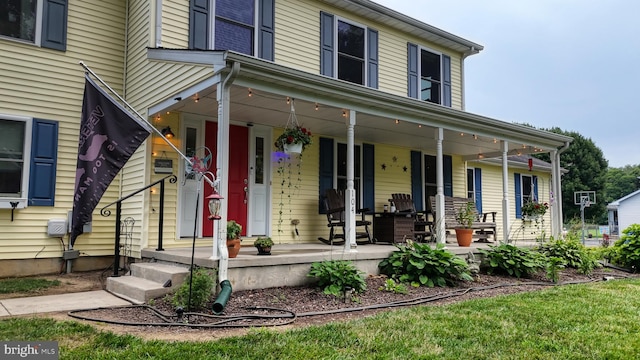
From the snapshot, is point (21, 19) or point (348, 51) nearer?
point (21, 19)

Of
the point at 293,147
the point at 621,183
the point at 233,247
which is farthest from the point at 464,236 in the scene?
the point at 621,183

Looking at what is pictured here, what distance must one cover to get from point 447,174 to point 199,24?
6.79 m

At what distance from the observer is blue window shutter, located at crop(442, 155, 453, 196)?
36.0 ft

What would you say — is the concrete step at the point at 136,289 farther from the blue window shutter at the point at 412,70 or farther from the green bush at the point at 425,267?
the blue window shutter at the point at 412,70

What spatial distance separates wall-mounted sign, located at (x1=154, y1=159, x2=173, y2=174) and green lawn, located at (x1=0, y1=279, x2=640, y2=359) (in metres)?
3.13

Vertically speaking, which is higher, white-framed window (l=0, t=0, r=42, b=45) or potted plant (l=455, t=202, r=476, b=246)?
white-framed window (l=0, t=0, r=42, b=45)

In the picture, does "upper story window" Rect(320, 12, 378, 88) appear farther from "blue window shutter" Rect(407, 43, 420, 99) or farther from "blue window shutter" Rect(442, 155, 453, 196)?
"blue window shutter" Rect(442, 155, 453, 196)

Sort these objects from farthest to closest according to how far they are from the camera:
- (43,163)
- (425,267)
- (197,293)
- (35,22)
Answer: (35,22), (43,163), (425,267), (197,293)

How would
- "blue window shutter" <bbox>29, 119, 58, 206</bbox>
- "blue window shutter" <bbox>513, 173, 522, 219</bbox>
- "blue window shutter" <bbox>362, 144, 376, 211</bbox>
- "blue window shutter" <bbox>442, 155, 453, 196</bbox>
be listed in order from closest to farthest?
1. "blue window shutter" <bbox>29, 119, 58, 206</bbox>
2. "blue window shutter" <bbox>362, 144, 376, 211</bbox>
3. "blue window shutter" <bbox>442, 155, 453, 196</bbox>
4. "blue window shutter" <bbox>513, 173, 522, 219</bbox>

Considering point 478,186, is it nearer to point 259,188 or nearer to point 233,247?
point 259,188

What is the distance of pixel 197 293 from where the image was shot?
445cm

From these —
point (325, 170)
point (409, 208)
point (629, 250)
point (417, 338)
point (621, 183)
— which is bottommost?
point (417, 338)

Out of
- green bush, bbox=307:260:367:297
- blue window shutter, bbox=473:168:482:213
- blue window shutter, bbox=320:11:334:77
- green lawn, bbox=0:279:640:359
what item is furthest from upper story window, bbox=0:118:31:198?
blue window shutter, bbox=473:168:482:213

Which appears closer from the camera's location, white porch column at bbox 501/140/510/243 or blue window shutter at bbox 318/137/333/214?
white porch column at bbox 501/140/510/243
